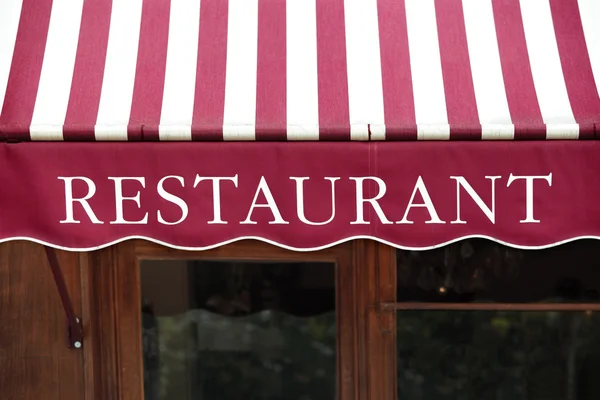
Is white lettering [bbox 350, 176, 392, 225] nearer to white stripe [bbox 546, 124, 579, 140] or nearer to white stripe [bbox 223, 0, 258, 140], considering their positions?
white stripe [bbox 223, 0, 258, 140]

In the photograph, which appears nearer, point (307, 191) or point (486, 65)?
point (307, 191)

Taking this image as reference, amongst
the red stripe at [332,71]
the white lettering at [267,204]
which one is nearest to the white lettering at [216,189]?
the white lettering at [267,204]

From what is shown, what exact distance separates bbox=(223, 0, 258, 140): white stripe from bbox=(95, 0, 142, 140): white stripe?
0.46 meters

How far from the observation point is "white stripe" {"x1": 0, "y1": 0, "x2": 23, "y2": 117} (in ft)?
11.8

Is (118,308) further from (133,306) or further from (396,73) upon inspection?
(396,73)

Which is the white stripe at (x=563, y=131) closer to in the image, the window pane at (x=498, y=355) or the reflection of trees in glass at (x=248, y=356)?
the window pane at (x=498, y=355)

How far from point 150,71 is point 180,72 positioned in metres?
0.14

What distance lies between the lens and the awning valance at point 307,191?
3.33m

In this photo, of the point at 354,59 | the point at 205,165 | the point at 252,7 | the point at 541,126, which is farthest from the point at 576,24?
the point at 205,165

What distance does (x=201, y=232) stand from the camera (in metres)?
3.47

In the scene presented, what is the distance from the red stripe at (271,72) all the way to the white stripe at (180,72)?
0.31m

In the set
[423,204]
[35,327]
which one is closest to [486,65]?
[423,204]

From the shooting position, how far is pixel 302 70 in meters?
3.57

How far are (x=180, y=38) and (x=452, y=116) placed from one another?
138 centimetres
